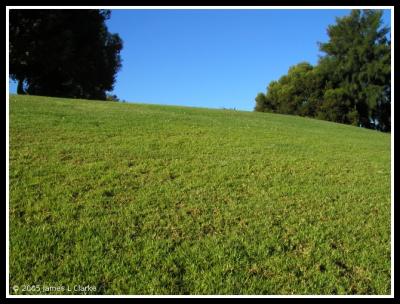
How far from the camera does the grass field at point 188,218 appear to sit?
4488 mm

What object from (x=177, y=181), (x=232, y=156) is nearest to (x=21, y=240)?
(x=177, y=181)

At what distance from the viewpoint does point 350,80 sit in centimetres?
4806

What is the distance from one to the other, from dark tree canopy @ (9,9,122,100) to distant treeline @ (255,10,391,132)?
25.3 meters

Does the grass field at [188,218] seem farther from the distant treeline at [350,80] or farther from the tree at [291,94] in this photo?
the tree at [291,94]

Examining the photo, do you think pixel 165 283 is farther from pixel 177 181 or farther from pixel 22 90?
pixel 22 90

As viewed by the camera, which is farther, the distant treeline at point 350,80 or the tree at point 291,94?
the tree at point 291,94

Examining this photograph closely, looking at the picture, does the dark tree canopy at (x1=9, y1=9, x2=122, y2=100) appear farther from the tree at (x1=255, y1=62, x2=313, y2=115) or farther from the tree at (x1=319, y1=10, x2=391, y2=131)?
the tree at (x1=319, y1=10, x2=391, y2=131)

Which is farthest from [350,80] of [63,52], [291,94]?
[63,52]

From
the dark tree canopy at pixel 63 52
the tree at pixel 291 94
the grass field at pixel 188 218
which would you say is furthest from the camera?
the tree at pixel 291 94

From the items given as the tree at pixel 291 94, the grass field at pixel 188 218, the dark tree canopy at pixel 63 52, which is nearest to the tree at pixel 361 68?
the tree at pixel 291 94

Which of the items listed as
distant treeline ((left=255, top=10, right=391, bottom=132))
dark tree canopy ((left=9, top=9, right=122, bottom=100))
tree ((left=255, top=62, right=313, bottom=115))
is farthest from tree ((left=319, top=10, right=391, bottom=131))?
dark tree canopy ((left=9, top=9, right=122, bottom=100))

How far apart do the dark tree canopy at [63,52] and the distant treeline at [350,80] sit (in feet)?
82.9

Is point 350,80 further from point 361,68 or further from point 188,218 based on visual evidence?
point 188,218

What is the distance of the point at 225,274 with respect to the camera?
181 inches
